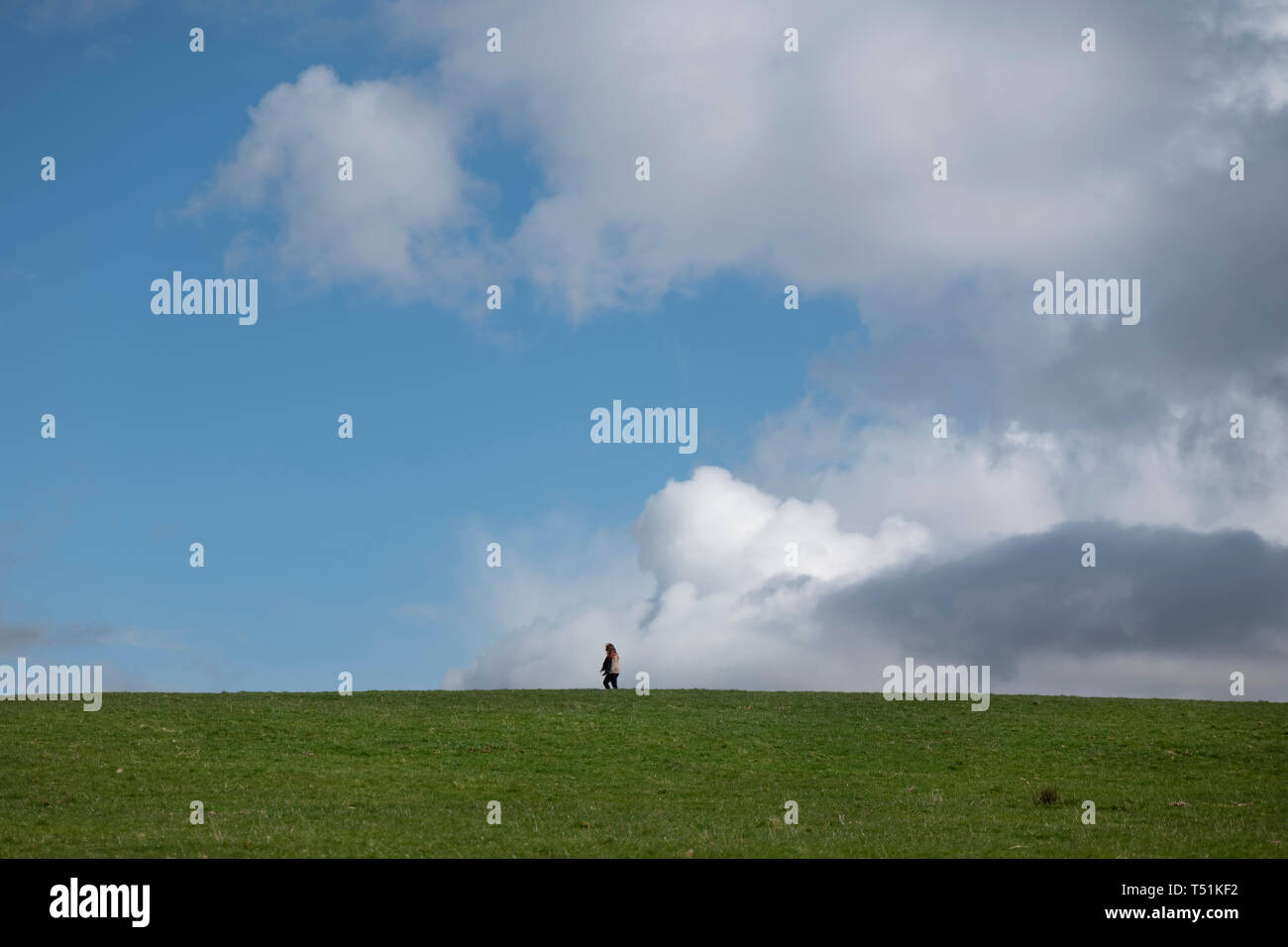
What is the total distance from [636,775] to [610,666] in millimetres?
15233

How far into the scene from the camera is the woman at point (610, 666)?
4981cm

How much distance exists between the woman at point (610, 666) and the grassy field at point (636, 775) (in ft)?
3.72

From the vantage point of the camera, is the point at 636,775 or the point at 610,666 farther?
the point at 610,666

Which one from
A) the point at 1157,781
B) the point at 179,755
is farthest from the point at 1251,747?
the point at 179,755

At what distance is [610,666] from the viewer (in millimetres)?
49844

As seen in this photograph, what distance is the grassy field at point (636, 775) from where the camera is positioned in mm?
23500

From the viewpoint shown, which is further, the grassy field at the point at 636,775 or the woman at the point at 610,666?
the woman at the point at 610,666

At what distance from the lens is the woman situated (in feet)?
163

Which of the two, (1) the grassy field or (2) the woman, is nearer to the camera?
(1) the grassy field

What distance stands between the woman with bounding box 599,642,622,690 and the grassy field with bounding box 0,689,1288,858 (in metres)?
1.14

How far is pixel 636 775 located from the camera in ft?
114
